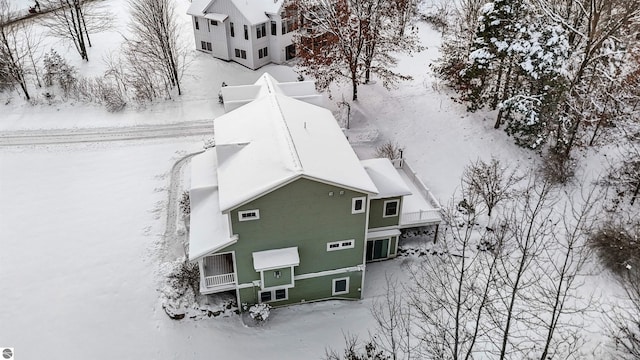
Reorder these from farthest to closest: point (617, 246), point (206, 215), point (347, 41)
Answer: point (347, 41) → point (617, 246) → point (206, 215)

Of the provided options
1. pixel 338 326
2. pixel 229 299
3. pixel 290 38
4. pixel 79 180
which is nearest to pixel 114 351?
pixel 229 299

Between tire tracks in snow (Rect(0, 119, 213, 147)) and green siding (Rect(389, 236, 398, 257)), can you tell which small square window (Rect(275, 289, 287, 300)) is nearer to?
green siding (Rect(389, 236, 398, 257))

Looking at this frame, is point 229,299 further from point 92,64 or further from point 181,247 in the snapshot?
point 92,64

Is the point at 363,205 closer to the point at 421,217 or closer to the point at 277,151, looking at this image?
the point at 277,151

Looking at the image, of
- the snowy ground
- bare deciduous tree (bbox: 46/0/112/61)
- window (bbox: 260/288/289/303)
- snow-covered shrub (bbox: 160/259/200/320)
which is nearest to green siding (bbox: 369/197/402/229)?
the snowy ground

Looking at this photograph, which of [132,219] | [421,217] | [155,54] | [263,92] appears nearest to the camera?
[421,217]

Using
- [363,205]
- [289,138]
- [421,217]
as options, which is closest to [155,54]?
[289,138]
